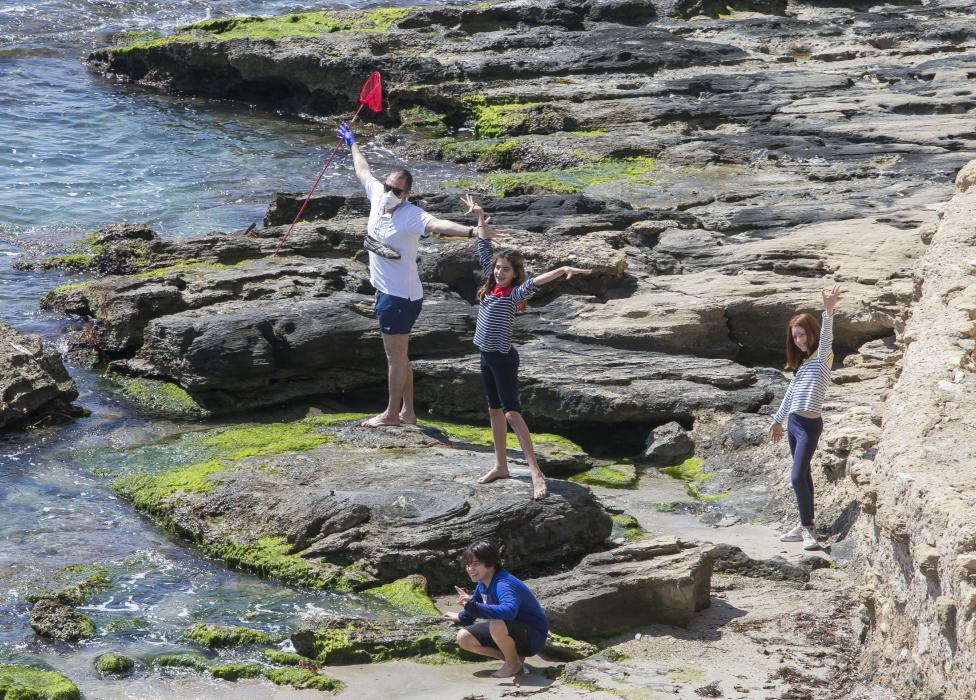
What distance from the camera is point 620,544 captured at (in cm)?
945

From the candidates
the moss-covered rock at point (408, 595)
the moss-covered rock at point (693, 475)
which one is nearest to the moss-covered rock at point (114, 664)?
the moss-covered rock at point (408, 595)

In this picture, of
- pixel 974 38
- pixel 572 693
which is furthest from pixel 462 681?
pixel 974 38

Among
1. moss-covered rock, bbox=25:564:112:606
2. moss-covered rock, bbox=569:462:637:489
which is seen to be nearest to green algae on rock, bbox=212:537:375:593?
moss-covered rock, bbox=25:564:112:606

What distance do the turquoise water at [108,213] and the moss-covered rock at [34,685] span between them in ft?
0.72

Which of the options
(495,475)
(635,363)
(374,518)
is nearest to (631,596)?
(495,475)

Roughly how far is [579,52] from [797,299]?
14603 mm

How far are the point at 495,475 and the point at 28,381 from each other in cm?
549

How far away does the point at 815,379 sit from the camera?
9.02 metres

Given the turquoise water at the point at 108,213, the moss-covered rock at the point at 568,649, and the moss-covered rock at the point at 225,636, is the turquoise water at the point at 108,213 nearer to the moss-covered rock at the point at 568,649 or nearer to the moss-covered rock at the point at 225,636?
the moss-covered rock at the point at 225,636

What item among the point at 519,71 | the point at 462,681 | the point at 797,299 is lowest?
the point at 462,681

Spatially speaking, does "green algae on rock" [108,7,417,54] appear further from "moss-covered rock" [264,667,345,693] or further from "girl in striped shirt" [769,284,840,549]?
"moss-covered rock" [264,667,345,693]

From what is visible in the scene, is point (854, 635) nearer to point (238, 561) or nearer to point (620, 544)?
point (620, 544)

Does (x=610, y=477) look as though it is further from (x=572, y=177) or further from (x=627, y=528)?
(x=572, y=177)

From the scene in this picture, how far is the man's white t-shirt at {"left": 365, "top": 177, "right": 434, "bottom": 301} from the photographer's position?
1020 cm
